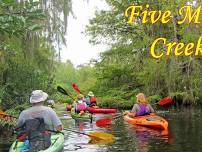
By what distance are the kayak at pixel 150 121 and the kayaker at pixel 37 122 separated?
6.45 meters

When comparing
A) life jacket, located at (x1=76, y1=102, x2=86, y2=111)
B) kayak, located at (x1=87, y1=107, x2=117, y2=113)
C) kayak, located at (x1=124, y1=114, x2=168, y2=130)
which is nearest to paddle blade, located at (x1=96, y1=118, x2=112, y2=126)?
kayak, located at (x1=124, y1=114, x2=168, y2=130)

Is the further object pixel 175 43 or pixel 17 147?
pixel 175 43

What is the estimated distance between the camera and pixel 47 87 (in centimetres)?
1471

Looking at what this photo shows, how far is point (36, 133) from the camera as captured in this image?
7.40 metres

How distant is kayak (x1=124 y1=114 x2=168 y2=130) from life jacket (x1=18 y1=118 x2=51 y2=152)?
6.51 metres

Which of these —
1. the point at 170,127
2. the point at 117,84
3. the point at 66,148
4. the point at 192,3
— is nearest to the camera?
the point at 66,148

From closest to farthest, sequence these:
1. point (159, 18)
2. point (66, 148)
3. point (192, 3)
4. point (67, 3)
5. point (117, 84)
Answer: point (66, 148) → point (67, 3) → point (192, 3) → point (159, 18) → point (117, 84)

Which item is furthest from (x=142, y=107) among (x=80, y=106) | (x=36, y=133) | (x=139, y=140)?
(x=36, y=133)

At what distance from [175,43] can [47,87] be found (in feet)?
32.1

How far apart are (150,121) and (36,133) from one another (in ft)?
23.3

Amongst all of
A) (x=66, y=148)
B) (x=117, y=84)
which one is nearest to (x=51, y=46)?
(x=66, y=148)

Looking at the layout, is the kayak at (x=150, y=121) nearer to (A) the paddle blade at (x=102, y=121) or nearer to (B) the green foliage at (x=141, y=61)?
(A) the paddle blade at (x=102, y=121)

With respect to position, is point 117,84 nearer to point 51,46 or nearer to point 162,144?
point 51,46

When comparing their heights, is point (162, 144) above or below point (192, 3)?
below
